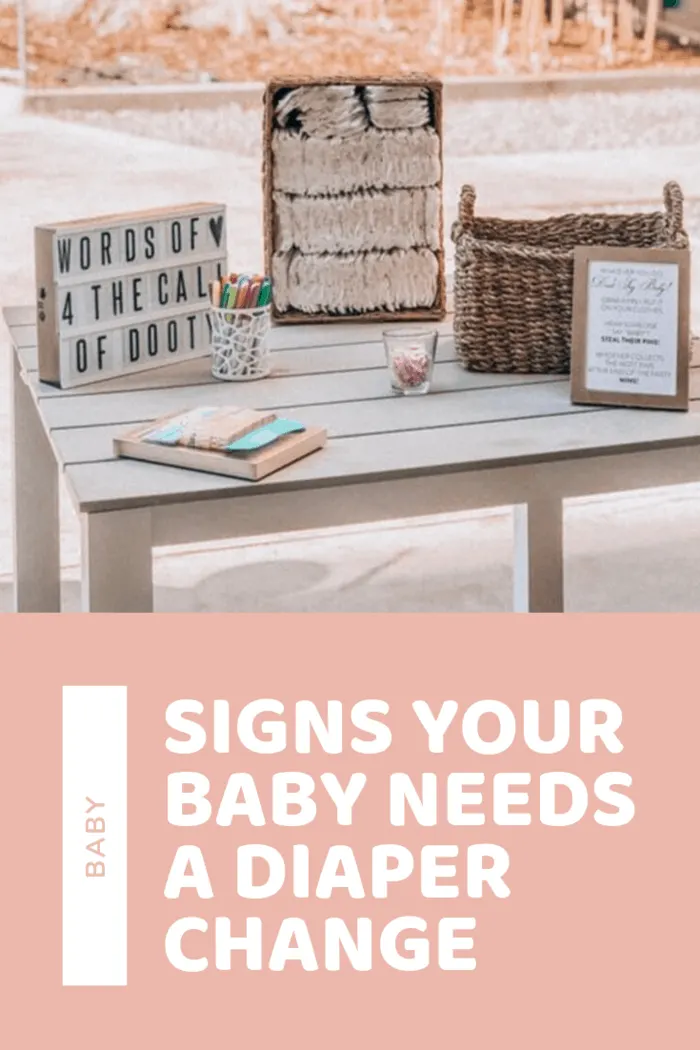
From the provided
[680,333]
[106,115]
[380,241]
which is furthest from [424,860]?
[106,115]

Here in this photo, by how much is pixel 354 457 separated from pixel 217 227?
23.3 inches

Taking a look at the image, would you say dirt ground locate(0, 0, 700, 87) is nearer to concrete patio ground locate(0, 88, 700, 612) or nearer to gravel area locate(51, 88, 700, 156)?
gravel area locate(51, 88, 700, 156)

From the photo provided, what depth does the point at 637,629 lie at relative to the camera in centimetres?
165

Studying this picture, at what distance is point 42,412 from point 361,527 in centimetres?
149

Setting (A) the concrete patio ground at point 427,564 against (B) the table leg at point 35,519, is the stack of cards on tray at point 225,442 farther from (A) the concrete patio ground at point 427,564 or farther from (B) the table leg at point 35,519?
(A) the concrete patio ground at point 427,564

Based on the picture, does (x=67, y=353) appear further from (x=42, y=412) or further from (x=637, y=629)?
(x=637, y=629)

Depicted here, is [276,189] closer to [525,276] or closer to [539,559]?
[525,276]

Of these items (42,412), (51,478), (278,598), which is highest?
(42,412)

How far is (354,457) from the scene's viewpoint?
1.70 meters

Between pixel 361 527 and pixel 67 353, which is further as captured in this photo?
pixel 361 527

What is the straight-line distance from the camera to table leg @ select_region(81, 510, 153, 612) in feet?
5.20

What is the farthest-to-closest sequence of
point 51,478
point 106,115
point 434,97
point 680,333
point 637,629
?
point 106,115 < point 51,478 < point 434,97 < point 680,333 < point 637,629

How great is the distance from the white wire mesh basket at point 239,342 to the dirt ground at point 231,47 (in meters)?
3.15

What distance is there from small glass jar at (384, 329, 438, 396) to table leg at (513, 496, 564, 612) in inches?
11.2
